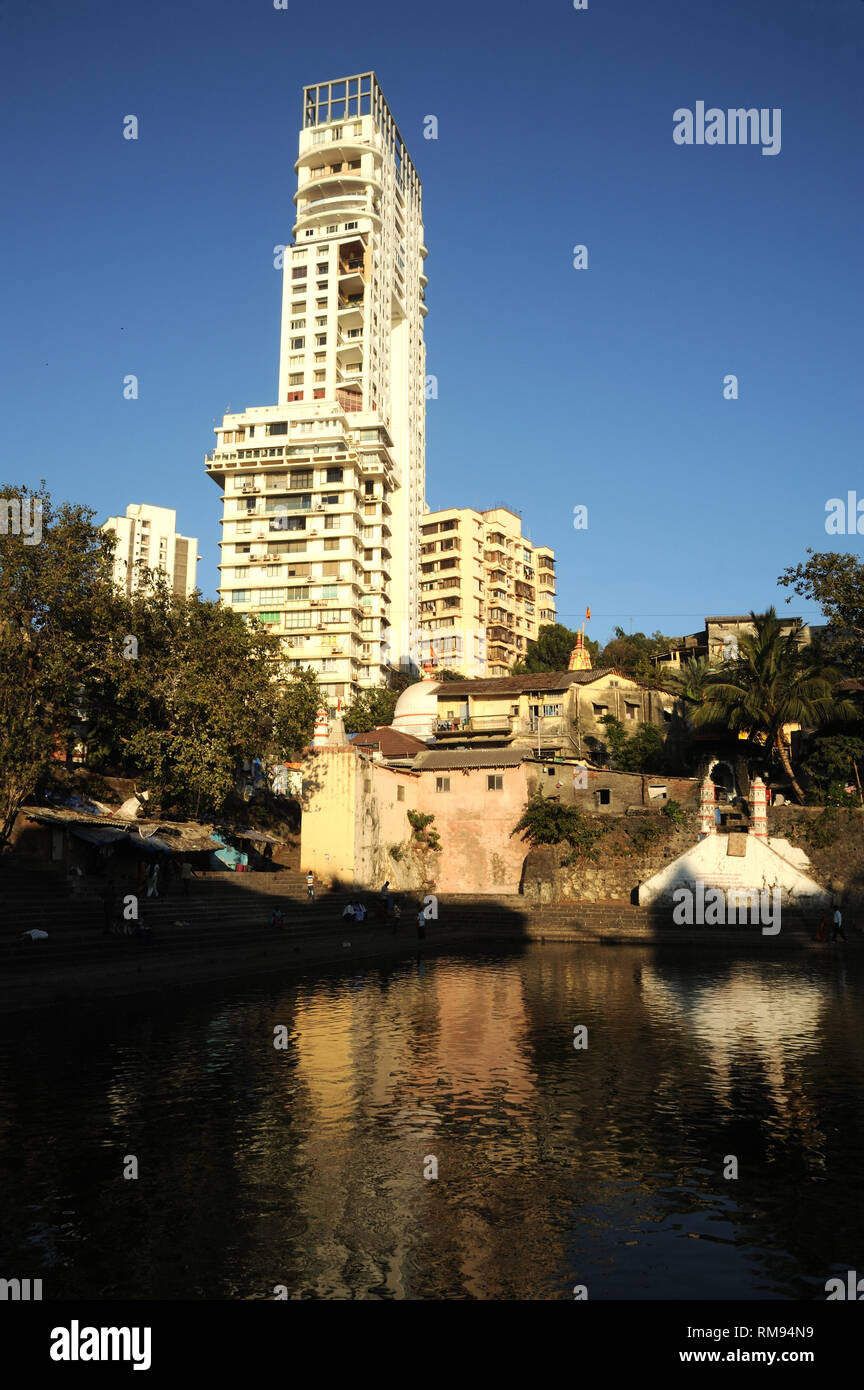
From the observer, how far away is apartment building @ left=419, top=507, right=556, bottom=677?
10131cm

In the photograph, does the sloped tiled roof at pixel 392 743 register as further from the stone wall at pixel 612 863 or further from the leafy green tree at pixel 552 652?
the leafy green tree at pixel 552 652

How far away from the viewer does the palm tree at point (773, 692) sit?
40375 mm

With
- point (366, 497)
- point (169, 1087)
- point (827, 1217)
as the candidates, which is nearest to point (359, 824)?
point (169, 1087)

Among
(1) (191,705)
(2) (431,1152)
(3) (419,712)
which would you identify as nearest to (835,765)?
(3) (419,712)

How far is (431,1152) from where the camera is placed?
983 centimetres

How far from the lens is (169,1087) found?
12.3m

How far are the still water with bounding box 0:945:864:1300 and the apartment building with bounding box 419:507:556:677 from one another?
82326mm

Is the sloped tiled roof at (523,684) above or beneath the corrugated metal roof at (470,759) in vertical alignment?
above

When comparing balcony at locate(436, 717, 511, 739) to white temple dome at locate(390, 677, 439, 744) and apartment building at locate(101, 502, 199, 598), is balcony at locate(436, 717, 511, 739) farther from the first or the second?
apartment building at locate(101, 502, 199, 598)

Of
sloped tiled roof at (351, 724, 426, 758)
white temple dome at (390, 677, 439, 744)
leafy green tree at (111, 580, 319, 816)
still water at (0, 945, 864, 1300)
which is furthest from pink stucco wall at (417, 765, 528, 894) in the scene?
still water at (0, 945, 864, 1300)

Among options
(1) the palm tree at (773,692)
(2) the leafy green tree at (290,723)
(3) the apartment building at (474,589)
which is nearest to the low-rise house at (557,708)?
(2) the leafy green tree at (290,723)

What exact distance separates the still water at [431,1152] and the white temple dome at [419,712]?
37943mm
